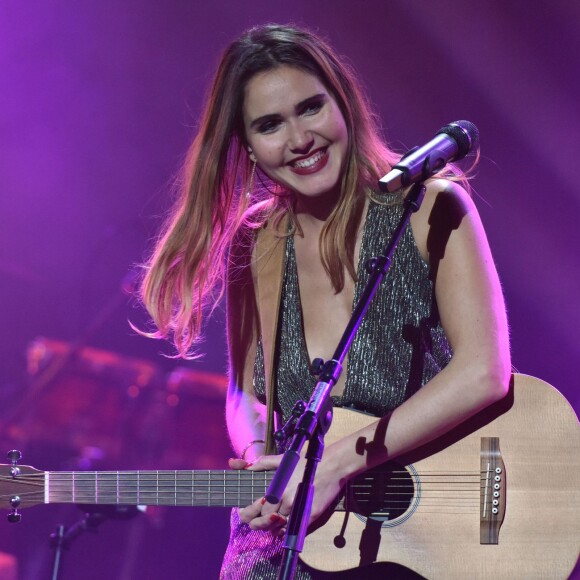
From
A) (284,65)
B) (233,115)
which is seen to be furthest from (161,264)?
(284,65)

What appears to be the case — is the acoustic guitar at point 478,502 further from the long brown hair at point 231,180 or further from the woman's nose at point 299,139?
the woman's nose at point 299,139

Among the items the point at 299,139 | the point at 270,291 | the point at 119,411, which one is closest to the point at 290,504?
the point at 270,291

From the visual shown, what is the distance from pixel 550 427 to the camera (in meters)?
2.57

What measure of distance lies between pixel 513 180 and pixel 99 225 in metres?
2.42

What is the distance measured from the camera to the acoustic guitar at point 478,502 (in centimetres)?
250

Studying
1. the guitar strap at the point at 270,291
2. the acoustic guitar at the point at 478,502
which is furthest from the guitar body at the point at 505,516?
the guitar strap at the point at 270,291

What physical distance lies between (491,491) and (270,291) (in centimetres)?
103

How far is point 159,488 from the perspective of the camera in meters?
2.83

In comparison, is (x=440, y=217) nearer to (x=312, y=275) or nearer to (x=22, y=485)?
(x=312, y=275)

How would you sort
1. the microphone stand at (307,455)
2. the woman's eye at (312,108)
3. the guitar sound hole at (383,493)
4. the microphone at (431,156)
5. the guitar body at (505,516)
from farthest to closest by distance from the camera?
1. the woman's eye at (312,108)
2. the guitar sound hole at (383,493)
3. the guitar body at (505,516)
4. the microphone at (431,156)
5. the microphone stand at (307,455)

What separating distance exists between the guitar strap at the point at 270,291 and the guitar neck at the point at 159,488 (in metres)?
0.18

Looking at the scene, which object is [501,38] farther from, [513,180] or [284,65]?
[284,65]

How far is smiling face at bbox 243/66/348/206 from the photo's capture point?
2.81 meters

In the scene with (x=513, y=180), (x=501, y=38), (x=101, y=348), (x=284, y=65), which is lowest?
(x=101, y=348)
